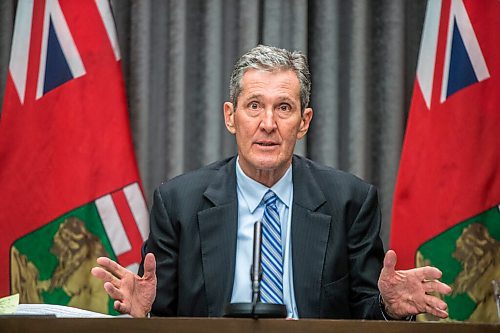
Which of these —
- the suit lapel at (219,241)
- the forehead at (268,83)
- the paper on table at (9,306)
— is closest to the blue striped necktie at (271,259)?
the suit lapel at (219,241)

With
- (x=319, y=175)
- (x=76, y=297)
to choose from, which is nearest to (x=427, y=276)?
(x=319, y=175)

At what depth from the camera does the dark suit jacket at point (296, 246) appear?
8.79 feet

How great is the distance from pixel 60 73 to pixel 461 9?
172cm

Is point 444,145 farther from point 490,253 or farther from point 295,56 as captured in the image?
point 295,56

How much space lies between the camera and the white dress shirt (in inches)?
105

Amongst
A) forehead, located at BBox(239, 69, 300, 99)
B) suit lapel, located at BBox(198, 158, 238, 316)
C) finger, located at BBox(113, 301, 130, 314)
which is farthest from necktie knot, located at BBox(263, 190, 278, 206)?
finger, located at BBox(113, 301, 130, 314)

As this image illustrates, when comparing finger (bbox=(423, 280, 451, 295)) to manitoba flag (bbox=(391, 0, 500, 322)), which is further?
manitoba flag (bbox=(391, 0, 500, 322))

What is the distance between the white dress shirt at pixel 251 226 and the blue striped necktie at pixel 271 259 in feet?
0.13

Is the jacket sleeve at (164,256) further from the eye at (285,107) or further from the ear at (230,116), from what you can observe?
the eye at (285,107)

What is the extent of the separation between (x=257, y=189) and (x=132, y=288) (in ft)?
2.25

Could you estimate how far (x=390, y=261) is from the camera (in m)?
2.23

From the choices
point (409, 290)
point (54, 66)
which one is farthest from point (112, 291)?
point (54, 66)

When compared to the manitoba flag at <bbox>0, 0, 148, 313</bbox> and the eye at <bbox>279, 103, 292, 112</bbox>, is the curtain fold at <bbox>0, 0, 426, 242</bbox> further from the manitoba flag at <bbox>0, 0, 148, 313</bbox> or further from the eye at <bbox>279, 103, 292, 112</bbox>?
the eye at <bbox>279, 103, 292, 112</bbox>

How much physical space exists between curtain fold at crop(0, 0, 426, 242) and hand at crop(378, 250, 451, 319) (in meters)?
1.80
